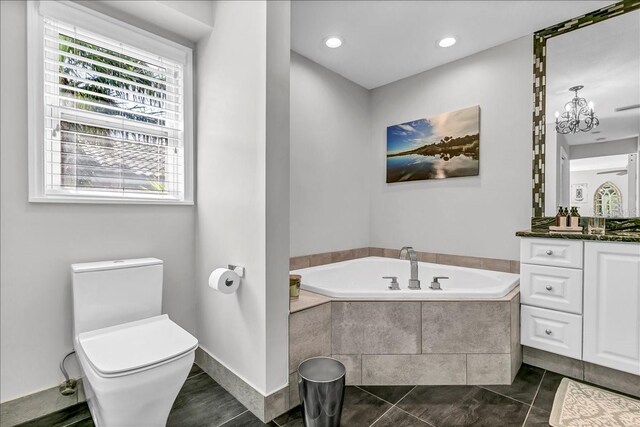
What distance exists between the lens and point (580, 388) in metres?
1.96

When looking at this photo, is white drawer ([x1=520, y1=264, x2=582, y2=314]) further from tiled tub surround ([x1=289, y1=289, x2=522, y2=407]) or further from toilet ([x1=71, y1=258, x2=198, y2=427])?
toilet ([x1=71, y1=258, x2=198, y2=427])

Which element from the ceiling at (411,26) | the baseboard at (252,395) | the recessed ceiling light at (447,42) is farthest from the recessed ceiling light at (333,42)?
the baseboard at (252,395)

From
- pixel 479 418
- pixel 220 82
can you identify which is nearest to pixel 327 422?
pixel 479 418

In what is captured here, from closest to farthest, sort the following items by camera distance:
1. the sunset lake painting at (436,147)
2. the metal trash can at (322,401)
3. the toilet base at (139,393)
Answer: the toilet base at (139,393) < the metal trash can at (322,401) < the sunset lake painting at (436,147)

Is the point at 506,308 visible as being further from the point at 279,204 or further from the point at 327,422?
the point at 279,204

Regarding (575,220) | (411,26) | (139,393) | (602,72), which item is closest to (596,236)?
(575,220)

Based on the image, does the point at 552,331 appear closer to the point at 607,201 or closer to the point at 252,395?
the point at 607,201

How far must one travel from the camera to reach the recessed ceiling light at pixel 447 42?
260cm

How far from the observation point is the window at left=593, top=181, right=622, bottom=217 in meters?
Result: 2.24

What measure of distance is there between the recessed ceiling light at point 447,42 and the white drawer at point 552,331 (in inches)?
81.9

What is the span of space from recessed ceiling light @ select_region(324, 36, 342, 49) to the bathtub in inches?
74.2

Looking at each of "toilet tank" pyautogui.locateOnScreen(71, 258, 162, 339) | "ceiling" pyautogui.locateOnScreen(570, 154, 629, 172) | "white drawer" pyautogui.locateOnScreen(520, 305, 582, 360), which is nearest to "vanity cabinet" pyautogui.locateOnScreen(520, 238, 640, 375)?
"white drawer" pyautogui.locateOnScreen(520, 305, 582, 360)

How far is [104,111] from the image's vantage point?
6.43 ft

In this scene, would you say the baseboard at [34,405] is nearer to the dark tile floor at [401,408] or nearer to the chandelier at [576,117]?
the dark tile floor at [401,408]
